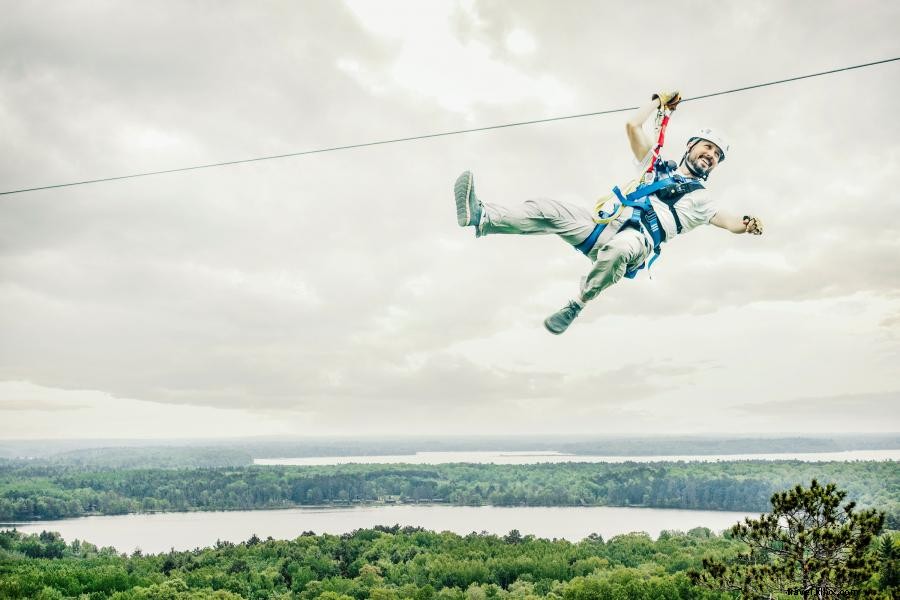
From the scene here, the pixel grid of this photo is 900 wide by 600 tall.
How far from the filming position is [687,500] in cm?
7775

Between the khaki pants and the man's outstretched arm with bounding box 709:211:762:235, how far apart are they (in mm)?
484

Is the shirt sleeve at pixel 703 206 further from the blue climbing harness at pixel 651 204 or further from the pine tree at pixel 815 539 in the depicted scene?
the pine tree at pixel 815 539

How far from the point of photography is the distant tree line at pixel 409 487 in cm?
7775

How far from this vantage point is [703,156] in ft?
14.3

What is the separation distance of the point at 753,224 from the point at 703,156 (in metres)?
0.45

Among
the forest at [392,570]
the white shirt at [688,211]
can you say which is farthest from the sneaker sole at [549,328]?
the forest at [392,570]

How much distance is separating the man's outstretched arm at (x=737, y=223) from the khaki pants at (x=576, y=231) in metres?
0.48

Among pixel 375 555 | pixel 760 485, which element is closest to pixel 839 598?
pixel 375 555

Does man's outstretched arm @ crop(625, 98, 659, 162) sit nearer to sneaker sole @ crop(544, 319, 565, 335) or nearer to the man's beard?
the man's beard

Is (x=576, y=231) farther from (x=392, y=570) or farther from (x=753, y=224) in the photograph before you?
(x=392, y=570)

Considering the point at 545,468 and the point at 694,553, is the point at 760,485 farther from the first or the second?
the point at 694,553

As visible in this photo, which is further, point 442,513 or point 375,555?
point 442,513

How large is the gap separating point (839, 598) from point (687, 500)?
234ft

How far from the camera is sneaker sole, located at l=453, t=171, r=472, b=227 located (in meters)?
4.00
